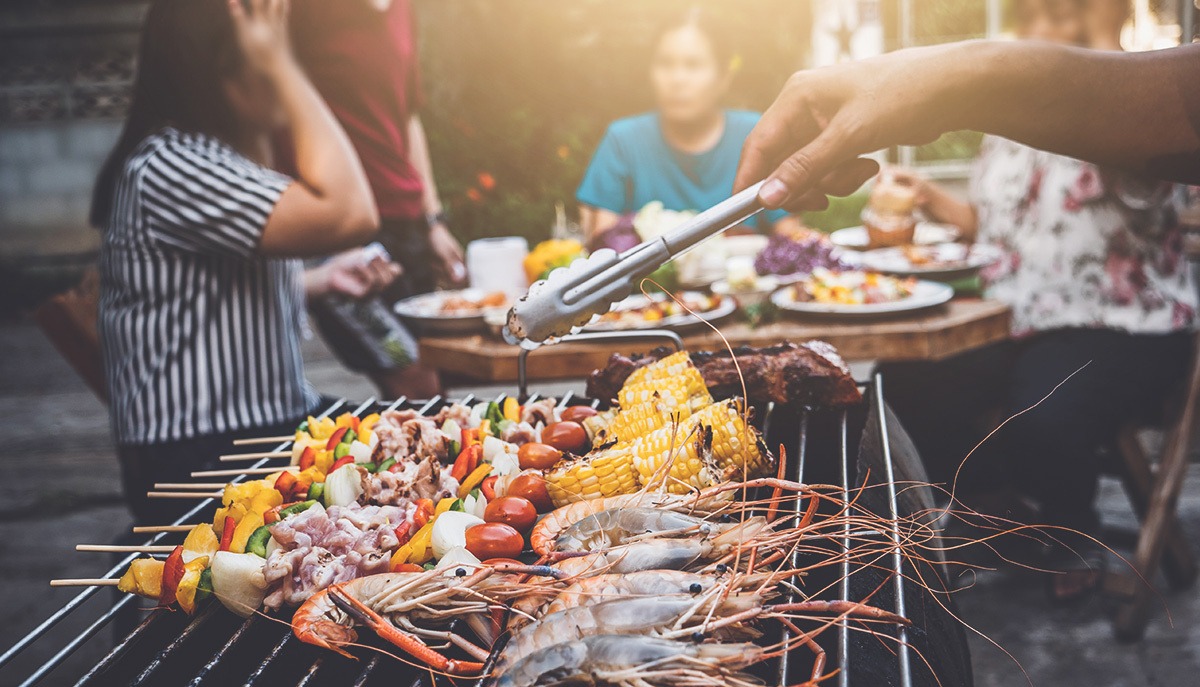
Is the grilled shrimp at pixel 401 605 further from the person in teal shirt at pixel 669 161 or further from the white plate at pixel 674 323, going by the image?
the person in teal shirt at pixel 669 161

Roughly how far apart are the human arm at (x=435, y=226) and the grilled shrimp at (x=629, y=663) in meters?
4.85

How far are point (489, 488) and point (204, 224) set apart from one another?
5.51 ft

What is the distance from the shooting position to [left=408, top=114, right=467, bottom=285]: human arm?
612 cm

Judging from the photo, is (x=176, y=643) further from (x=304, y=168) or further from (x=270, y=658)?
(x=304, y=168)

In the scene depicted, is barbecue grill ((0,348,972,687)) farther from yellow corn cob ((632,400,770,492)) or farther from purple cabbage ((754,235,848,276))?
purple cabbage ((754,235,848,276))

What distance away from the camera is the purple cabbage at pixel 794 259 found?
4.50m

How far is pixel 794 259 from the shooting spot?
4508 millimetres

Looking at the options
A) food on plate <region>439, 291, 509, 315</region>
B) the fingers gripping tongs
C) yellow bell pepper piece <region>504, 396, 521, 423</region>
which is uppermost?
the fingers gripping tongs

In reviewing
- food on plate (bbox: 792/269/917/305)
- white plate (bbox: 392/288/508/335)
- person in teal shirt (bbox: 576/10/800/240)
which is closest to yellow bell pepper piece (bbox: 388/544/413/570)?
white plate (bbox: 392/288/508/335)

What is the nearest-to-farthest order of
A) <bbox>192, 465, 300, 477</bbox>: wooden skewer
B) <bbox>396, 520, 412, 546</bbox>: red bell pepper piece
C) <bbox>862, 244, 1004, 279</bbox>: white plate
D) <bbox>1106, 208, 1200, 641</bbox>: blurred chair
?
<bbox>396, 520, 412, 546</bbox>: red bell pepper piece < <bbox>192, 465, 300, 477</bbox>: wooden skewer < <bbox>1106, 208, 1200, 641</bbox>: blurred chair < <bbox>862, 244, 1004, 279</bbox>: white plate

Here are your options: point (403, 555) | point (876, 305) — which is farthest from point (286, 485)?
point (876, 305)

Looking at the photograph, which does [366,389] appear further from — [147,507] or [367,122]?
[147,507]

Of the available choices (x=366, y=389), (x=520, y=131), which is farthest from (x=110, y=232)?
(x=520, y=131)

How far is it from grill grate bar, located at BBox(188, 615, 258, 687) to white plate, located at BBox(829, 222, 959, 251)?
4.26m
